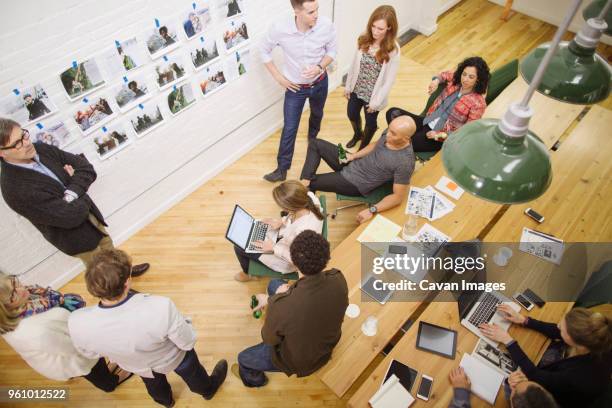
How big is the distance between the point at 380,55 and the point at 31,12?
262cm

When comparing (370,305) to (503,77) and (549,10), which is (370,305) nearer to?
(503,77)

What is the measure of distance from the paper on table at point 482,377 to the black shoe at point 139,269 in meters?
2.69

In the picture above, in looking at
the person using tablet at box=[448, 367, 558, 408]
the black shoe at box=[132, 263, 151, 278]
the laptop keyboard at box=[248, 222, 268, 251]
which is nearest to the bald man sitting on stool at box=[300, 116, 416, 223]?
the laptop keyboard at box=[248, 222, 268, 251]

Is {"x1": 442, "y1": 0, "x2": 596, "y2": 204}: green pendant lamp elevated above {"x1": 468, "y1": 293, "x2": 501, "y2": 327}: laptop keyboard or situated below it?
above

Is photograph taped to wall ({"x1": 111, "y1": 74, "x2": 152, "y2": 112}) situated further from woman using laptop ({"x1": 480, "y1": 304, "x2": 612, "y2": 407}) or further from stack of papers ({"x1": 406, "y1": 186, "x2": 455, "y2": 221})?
woman using laptop ({"x1": 480, "y1": 304, "x2": 612, "y2": 407})

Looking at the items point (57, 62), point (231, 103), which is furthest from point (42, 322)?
point (231, 103)

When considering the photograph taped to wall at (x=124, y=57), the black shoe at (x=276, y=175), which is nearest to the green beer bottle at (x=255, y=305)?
the black shoe at (x=276, y=175)

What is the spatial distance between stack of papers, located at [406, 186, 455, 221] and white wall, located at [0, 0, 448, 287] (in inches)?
70.5

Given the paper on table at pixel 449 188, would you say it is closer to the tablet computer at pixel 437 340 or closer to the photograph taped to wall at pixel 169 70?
the tablet computer at pixel 437 340

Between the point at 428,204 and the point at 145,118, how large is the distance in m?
2.36

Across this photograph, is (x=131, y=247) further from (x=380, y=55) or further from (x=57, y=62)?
(x=380, y=55)

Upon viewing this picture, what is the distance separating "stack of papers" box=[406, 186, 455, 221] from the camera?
10.6 ft

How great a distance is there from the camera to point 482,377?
251 cm

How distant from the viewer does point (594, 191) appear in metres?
3.41
